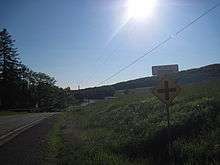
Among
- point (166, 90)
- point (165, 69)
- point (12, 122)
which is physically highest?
point (165, 69)

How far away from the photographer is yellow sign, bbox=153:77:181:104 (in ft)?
41.0

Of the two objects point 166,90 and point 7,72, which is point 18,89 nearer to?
point 7,72

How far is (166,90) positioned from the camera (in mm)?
12523

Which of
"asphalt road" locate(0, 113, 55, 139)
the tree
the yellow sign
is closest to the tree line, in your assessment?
the tree

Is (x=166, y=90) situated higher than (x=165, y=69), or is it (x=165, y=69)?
(x=165, y=69)

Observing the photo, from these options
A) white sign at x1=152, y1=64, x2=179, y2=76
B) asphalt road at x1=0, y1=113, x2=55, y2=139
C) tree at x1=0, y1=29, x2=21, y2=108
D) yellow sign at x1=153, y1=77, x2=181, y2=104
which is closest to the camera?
white sign at x1=152, y1=64, x2=179, y2=76

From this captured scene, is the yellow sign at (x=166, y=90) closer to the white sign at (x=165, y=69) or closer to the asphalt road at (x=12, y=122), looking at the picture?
the white sign at (x=165, y=69)

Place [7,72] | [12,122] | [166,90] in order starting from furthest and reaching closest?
1. [7,72]
2. [12,122]
3. [166,90]

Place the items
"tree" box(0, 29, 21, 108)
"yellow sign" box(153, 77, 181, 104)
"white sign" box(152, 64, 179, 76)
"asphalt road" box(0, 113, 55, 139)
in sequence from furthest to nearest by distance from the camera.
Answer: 1. "tree" box(0, 29, 21, 108)
2. "asphalt road" box(0, 113, 55, 139)
3. "yellow sign" box(153, 77, 181, 104)
4. "white sign" box(152, 64, 179, 76)

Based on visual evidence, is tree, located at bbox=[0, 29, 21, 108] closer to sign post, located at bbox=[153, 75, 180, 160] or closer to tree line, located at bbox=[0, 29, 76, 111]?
tree line, located at bbox=[0, 29, 76, 111]

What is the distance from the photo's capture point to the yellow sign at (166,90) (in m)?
12.5

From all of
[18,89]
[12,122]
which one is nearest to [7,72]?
[18,89]

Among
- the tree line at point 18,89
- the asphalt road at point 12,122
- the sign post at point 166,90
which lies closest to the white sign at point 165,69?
the sign post at point 166,90

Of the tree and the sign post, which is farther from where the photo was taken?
the tree
